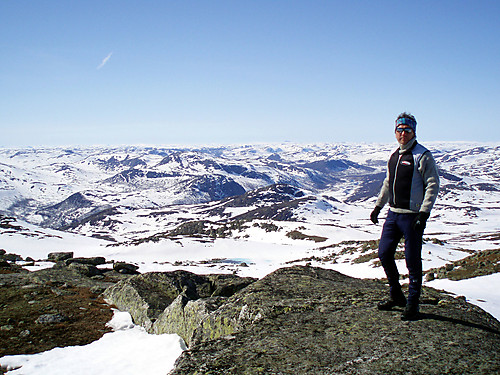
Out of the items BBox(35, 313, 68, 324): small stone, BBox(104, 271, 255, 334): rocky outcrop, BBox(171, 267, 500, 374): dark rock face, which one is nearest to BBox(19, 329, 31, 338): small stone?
BBox(35, 313, 68, 324): small stone

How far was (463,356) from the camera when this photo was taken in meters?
5.36

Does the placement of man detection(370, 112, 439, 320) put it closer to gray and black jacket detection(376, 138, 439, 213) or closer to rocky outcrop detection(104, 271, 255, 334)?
gray and black jacket detection(376, 138, 439, 213)

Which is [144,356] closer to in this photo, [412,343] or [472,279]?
[412,343]

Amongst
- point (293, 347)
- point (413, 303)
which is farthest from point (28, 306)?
point (413, 303)

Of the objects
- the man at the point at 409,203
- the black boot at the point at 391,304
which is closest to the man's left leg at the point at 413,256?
the man at the point at 409,203

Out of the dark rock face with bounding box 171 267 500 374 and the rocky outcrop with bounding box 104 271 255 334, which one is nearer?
the dark rock face with bounding box 171 267 500 374

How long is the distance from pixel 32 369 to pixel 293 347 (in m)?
7.90

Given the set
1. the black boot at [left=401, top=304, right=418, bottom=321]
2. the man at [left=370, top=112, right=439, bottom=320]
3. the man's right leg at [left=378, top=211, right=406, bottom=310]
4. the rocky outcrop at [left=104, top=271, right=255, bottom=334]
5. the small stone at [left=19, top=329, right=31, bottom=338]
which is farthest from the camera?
the rocky outcrop at [left=104, top=271, right=255, bottom=334]

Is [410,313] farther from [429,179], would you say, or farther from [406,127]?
[406,127]

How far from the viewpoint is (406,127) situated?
311 inches

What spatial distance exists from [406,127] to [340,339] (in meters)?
5.09

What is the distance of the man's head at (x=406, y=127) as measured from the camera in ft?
26.0

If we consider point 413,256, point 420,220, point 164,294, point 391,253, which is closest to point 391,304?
point 391,253

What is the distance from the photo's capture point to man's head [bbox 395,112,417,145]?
7.92m
